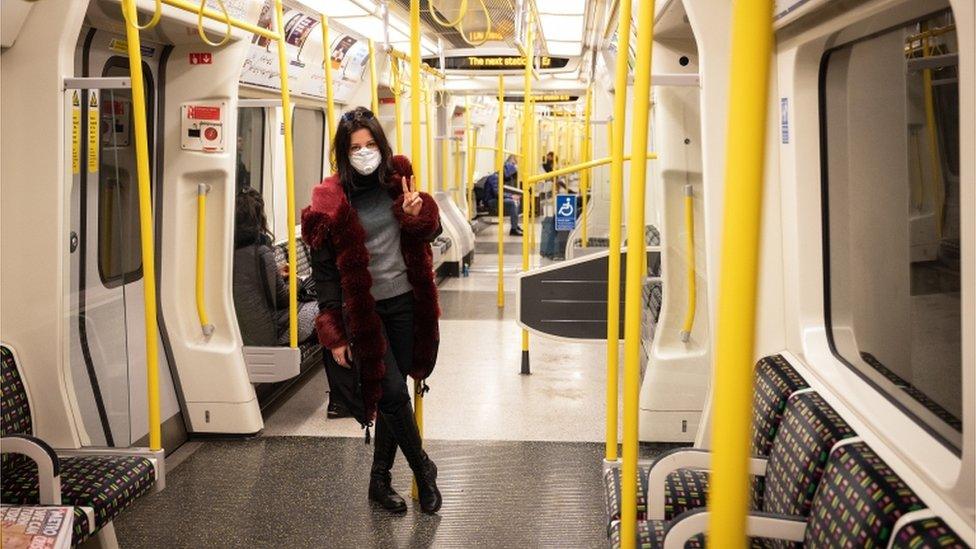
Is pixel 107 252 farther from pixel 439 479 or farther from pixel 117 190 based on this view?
pixel 439 479

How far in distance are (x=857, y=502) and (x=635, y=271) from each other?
0.89 meters

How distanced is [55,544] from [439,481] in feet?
7.09

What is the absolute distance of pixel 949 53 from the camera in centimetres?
289

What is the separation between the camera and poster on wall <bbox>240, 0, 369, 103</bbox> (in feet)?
19.9

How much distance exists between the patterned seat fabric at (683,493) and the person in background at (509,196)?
505 inches

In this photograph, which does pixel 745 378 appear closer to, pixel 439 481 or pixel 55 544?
pixel 55 544

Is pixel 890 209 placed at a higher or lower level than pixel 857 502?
higher

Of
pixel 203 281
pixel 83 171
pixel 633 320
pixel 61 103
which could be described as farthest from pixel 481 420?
pixel 633 320

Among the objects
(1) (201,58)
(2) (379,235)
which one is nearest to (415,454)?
(2) (379,235)

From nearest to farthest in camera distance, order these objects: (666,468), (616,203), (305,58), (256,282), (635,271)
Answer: (635,271)
(616,203)
(666,468)
(256,282)
(305,58)

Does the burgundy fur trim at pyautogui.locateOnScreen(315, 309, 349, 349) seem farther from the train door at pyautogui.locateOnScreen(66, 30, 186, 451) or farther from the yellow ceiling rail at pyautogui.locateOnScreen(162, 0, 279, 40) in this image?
the yellow ceiling rail at pyautogui.locateOnScreen(162, 0, 279, 40)

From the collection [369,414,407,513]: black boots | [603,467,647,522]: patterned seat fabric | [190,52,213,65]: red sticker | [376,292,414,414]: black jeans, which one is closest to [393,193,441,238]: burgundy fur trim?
[376,292,414,414]: black jeans

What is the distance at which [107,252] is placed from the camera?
4449 mm

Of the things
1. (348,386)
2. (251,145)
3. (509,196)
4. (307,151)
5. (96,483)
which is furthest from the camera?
(509,196)
